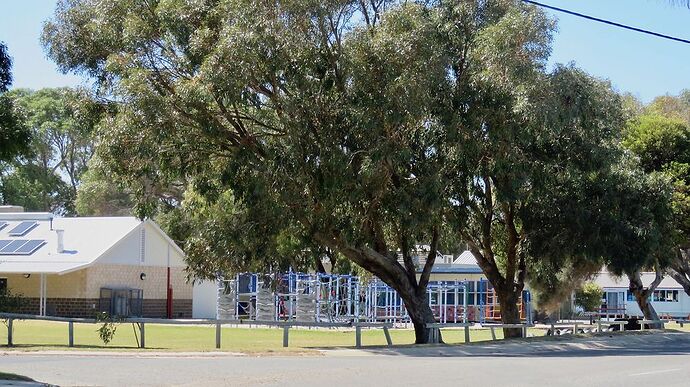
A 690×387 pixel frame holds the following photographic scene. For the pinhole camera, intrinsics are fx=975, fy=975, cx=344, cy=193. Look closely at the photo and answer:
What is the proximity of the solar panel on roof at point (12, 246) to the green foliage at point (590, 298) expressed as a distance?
38.9m

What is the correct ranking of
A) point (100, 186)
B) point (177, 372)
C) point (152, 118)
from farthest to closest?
point (100, 186)
point (152, 118)
point (177, 372)

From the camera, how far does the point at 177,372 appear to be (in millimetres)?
20609

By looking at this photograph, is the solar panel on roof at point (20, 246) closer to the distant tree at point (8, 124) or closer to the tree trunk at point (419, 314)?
the tree trunk at point (419, 314)

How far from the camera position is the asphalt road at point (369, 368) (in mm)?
18750

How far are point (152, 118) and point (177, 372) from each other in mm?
8843

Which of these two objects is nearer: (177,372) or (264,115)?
(177,372)

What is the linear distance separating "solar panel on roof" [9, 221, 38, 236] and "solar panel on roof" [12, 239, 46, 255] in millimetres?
1769

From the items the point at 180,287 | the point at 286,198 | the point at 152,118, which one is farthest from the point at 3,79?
the point at 180,287

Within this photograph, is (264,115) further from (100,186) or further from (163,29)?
(100,186)

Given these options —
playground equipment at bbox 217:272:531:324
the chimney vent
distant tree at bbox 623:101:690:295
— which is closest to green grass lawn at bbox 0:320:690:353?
playground equipment at bbox 217:272:531:324

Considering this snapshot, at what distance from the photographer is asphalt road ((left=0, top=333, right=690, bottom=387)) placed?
18.8 metres

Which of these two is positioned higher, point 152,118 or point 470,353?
point 152,118

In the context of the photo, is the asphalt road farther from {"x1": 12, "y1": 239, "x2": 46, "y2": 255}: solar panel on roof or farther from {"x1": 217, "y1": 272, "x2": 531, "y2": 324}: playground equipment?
{"x1": 12, "y1": 239, "x2": 46, "y2": 255}: solar panel on roof

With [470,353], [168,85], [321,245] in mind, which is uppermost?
[168,85]
